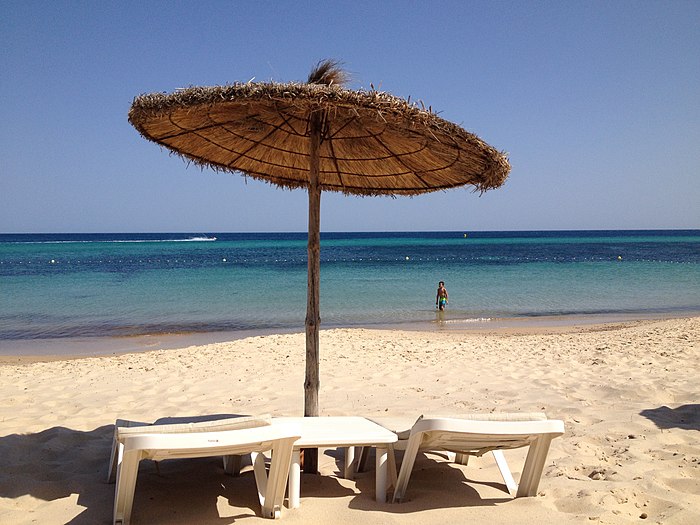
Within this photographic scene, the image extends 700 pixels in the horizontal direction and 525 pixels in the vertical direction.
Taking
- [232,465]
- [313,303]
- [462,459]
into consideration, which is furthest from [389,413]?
[232,465]

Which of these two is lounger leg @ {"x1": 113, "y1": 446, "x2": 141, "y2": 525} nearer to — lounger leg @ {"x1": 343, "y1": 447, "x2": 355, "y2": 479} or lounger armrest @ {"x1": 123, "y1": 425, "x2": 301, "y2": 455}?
lounger armrest @ {"x1": 123, "y1": 425, "x2": 301, "y2": 455}

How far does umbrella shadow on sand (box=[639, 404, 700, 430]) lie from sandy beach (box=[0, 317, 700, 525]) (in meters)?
0.01

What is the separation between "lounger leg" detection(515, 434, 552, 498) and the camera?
108 inches

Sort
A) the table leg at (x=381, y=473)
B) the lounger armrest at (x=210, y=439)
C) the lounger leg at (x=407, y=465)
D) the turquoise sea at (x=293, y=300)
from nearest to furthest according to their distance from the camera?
1. the lounger armrest at (x=210, y=439)
2. the lounger leg at (x=407, y=465)
3. the table leg at (x=381, y=473)
4. the turquoise sea at (x=293, y=300)

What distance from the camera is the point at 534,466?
9.20 ft

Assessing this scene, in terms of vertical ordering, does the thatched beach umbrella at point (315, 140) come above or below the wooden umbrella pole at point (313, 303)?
above

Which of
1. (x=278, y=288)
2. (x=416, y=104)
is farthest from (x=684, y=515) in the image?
(x=278, y=288)

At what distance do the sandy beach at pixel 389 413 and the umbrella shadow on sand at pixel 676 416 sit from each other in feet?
0.05

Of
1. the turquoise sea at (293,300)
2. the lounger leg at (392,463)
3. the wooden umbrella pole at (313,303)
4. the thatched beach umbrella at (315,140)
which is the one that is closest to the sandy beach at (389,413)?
the lounger leg at (392,463)

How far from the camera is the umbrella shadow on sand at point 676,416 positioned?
4.04 meters

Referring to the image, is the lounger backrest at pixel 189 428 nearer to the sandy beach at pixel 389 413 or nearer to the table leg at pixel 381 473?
the sandy beach at pixel 389 413

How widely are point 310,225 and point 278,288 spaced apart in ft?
57.0

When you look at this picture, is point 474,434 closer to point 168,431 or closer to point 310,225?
point 168,431

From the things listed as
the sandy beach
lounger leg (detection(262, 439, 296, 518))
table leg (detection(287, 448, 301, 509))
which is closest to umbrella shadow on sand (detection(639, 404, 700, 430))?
the sandy beach
